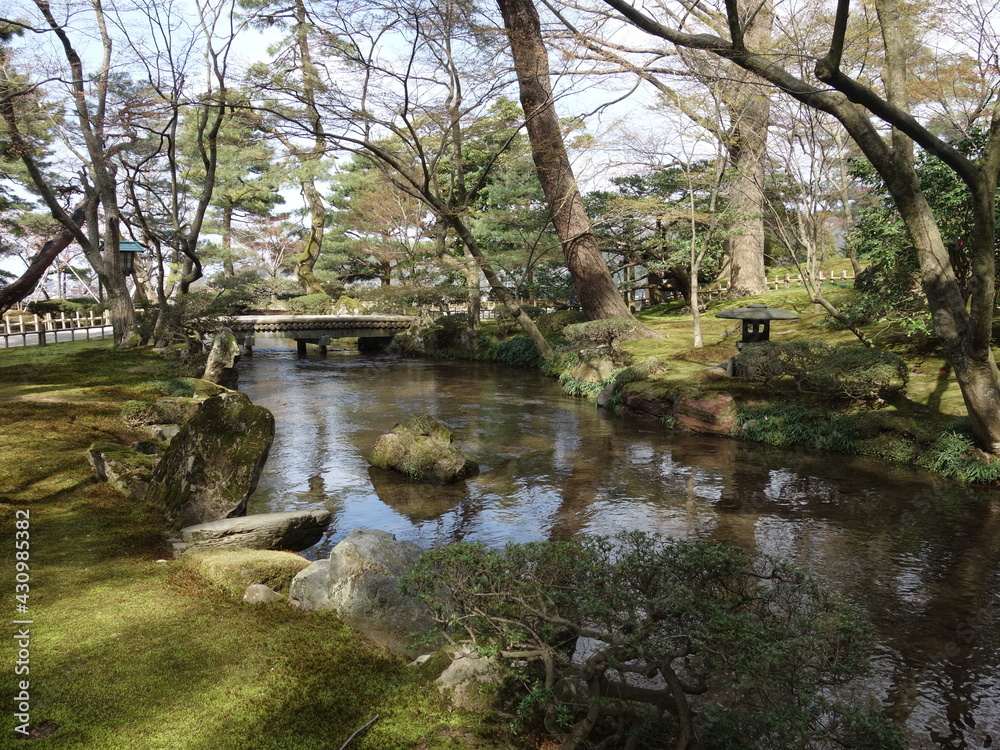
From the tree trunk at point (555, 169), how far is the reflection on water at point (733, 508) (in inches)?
284

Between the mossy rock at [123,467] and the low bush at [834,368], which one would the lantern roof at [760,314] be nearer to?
the low bush at [834,368]

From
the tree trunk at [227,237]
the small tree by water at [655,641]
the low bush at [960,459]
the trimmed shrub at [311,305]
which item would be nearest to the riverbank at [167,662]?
the small tree by water at [655,641]

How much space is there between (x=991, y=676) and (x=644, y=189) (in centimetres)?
2573

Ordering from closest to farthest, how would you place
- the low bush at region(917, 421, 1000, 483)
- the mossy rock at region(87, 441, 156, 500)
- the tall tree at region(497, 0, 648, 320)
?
the mossy rock at region(87, 441, 156, 500) < the low bush at region(917, 421, 1000, 483) < the tall tree at region(497, 0, 648, 320)

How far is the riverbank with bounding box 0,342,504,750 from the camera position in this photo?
10.6 ft

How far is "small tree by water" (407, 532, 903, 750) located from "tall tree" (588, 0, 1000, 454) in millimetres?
5726

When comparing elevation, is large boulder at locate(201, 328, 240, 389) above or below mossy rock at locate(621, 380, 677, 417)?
above

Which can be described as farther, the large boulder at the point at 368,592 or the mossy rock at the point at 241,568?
the mossy rock at the point at 241,568

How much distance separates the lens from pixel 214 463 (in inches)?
240

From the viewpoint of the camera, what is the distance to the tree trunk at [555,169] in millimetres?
17359

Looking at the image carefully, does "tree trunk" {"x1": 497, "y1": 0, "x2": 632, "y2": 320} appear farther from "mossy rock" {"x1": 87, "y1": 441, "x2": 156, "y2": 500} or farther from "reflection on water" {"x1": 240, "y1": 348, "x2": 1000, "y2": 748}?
"mossy rock" {"x1": 87, "y1": 441, "x2": 156, "y2": 500}

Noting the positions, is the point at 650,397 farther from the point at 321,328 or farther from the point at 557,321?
the point at 321,328

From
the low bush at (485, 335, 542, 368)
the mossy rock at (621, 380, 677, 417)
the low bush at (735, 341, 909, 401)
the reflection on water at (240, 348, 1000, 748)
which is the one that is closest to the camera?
the reflection on water at (240, 348, 1000, 748)

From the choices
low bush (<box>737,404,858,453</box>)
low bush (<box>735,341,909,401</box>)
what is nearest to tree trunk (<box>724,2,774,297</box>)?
low bush (<box>735,341,909,401</box>)
